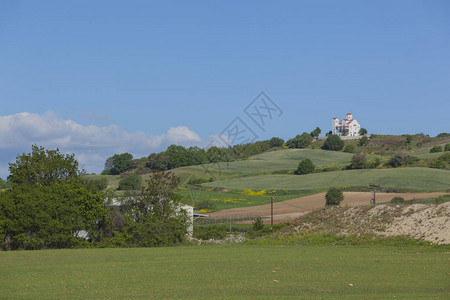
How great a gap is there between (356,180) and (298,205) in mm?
27782

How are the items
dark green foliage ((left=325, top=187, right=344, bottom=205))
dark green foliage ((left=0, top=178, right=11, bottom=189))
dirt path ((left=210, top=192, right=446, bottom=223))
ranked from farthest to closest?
1. dark green foliage ((left=0, top=178, right=11, bottom=189))
2. dark green foliage ((left=325, top=187, right=344, bottom=205))
3. dirt path ((left=210, top=192, right=446, bottom=223))

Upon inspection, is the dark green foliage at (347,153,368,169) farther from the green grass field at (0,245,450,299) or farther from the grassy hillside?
the green grass field at (0,245,450,299)

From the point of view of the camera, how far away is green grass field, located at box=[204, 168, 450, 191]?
339 feet

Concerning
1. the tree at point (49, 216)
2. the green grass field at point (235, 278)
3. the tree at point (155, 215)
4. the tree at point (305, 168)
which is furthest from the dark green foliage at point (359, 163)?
the green grass field at point (235, 278)

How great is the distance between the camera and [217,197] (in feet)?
362

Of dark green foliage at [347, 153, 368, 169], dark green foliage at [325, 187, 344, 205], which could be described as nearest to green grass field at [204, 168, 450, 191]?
dark green foliage at [347, 153, 368, 169]

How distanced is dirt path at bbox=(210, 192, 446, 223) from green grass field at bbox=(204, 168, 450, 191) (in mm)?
10725

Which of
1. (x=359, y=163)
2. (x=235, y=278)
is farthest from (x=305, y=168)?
(x=235, y=278)

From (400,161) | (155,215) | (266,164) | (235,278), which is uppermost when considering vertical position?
(266,164)

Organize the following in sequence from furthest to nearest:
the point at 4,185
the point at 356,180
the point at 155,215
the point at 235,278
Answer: the point at 4,185
the point at 356,180
the point at 155,215
the point at 235,278

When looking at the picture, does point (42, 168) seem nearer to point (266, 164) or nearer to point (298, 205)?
point (298, 205)

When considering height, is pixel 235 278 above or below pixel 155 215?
below

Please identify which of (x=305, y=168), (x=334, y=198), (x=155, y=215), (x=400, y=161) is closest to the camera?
(x=155, y=215)

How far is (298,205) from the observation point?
300 ft
